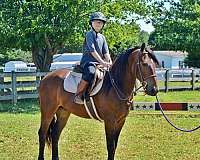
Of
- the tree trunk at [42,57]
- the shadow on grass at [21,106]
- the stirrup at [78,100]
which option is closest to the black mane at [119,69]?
the stirrup at [78,100]

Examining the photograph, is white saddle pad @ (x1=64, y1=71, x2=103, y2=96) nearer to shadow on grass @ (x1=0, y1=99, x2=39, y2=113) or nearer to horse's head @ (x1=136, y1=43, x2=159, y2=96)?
horse's head @ (x1=136, y1=43, x2=159, y2=96)

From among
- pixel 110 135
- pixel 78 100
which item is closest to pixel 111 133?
pixel 110 135

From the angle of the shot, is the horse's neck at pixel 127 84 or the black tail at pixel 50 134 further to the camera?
the black tail at pixel 50 134

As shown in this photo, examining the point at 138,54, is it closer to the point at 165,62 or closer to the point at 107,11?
the point at 107,11

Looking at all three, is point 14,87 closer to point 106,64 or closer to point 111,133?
point 106,64

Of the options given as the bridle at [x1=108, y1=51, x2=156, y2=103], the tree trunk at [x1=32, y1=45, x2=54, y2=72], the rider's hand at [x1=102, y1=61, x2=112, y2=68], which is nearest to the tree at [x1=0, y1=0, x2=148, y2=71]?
the tree trunk at [x1=32, y1=45, x2=54, y2=72]

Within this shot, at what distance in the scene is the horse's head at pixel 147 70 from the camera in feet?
22.4

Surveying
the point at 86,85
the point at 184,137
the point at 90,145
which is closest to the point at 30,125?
the point at 90,145

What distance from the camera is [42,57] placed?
20.7 m

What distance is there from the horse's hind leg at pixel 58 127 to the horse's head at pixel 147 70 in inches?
80.9

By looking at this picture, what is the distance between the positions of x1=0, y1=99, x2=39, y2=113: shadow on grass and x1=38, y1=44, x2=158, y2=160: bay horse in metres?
7.92

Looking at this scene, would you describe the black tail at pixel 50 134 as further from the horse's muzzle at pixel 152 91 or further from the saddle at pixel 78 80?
the horse's muzzle at pixel 152 91

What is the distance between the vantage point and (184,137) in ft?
35.1

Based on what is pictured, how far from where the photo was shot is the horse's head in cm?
682
